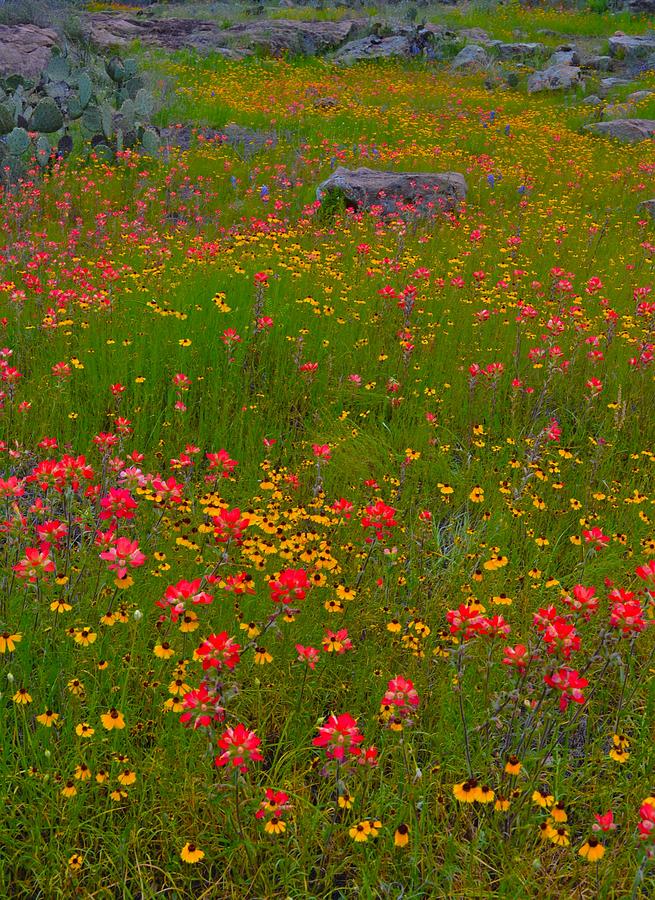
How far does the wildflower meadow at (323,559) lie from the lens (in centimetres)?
203

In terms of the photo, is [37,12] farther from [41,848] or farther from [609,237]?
[41,848]

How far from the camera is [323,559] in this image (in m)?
2.82

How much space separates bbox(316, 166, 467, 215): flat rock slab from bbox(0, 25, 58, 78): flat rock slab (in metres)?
10.3

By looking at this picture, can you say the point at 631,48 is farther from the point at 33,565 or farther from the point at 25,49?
the point at 33,565

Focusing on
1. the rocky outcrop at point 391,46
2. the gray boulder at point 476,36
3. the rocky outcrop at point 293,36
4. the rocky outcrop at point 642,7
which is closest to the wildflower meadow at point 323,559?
the rocky outcrop at point 391,46

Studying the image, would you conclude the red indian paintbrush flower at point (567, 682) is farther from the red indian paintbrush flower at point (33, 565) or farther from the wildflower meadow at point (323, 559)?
the red indian paintbrush flower at point (33, 565)

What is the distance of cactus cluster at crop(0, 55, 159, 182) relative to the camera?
33.3 ft

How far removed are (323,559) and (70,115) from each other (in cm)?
1222

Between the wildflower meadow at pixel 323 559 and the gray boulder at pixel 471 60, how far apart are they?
1634 centimetres

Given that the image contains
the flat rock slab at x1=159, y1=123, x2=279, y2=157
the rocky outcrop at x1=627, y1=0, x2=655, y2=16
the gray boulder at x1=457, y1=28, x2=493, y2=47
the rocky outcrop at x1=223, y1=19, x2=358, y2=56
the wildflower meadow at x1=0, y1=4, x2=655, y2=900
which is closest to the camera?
the wildflower meadow at x1=0, y1=4, x2=655, y2=900

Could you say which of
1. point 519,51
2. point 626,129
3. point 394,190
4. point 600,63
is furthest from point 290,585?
point 519,51

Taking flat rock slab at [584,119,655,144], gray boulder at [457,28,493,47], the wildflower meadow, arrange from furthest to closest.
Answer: gray boulder at [457,28,493,47], flat rock slab at [584,119,655,144], the wildflower meadow

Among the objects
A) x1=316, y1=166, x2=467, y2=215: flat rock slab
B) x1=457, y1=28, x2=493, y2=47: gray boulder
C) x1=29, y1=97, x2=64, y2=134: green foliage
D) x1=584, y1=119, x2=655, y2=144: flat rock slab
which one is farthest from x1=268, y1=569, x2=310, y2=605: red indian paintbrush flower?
x1=457, y1=28, x2=493, y2=47: gray boulder

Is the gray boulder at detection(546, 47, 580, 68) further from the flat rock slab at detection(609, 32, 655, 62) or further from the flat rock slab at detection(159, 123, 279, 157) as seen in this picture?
the flat rock slab at detection(159, 123, 279, 157)
